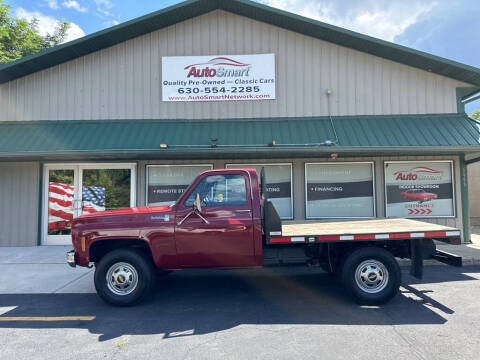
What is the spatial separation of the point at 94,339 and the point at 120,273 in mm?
1191

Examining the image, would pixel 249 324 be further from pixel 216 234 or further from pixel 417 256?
pixel 417 256

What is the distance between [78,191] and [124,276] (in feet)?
19.2

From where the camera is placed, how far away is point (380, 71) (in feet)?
32.3

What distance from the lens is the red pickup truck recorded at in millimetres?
4926

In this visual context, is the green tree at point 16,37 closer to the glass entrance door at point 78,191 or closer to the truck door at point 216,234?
the glass entrance door at point 78,191

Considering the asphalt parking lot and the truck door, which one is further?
the truck door

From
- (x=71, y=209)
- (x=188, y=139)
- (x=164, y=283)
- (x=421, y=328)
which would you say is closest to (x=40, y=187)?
(x=71, y=209)

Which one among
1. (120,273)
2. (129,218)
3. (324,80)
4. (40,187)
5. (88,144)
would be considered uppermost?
(324,80)

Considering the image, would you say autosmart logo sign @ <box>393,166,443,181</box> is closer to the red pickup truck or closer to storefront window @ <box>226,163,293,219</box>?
storefront window @ <box>226,163,293,219</box>

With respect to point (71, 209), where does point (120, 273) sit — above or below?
below

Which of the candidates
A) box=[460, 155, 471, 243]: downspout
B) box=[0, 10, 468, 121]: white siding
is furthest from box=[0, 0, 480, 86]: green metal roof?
box=[460, 155, 471, 243]: downspout

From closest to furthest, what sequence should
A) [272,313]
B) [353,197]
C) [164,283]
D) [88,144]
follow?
1. [272,313]
2. [164,283]
3. [88,144]
4. [353,197]

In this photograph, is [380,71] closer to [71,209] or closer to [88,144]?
[88,144]

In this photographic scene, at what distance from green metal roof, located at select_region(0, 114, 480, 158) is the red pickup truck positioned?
11.9ft
